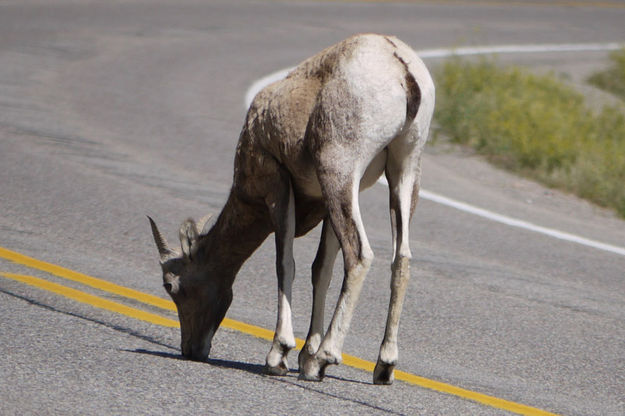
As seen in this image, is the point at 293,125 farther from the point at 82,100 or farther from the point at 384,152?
the point at 82,100

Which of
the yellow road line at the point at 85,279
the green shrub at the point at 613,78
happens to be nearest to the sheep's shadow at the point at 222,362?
the yellow road line at the point at 85,279

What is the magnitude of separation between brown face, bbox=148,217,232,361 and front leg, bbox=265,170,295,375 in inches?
18.2

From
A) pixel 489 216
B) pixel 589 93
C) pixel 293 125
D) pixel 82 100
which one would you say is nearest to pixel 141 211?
pixel 489 216

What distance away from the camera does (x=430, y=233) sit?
8867 mm

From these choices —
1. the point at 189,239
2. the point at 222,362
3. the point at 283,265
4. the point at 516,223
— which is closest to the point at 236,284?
the point at 189,239

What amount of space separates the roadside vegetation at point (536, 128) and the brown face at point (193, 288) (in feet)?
20.3

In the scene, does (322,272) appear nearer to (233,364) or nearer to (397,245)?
(397,245)

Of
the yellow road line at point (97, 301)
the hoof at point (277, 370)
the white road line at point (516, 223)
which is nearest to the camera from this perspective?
the hoof at point (277, 370)

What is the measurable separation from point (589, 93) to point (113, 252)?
11.9 meters

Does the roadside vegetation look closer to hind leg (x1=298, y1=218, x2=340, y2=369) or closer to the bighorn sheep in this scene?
hind leg (x1=298, y1=218, x2=340, y2=369)

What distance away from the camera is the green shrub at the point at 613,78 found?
61.0ft

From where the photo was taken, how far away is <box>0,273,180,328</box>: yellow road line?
5.98 meters

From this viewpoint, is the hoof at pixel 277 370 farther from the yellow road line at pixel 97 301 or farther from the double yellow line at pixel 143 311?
the yellow road line at pixel 97 301

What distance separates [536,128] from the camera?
41.3 feet
